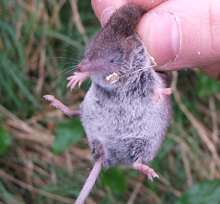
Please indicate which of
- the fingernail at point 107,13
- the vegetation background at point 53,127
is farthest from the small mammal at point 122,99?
the vegetation background at point 53,127

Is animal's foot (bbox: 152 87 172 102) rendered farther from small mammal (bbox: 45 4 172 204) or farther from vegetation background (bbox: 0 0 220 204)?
vegetation background (bbox: 0 0 220 204)


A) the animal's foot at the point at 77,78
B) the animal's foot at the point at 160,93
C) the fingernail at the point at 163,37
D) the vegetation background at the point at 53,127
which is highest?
the fingernail at the point at 163,37

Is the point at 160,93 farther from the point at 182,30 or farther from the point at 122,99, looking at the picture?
the point at 182,30

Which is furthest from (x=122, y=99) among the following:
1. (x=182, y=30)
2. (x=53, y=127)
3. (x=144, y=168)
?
(x=53, y=127)

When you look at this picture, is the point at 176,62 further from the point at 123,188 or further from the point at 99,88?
the point at 123,188

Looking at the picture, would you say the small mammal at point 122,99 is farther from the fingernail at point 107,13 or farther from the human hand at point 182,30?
the fingernail at point 107,13

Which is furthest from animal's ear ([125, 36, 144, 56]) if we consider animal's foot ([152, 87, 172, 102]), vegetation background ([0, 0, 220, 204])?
vegetation background ([0, 0, 220, 204])
